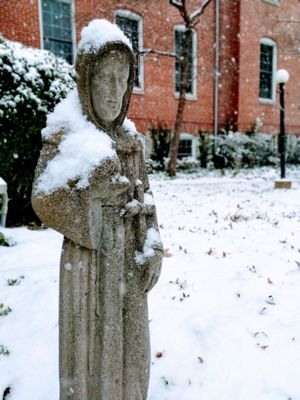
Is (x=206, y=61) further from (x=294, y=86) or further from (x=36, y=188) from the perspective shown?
(x=36, y=188)

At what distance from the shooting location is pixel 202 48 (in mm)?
17453

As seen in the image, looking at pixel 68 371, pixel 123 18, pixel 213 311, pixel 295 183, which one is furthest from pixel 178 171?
pixel 68 371

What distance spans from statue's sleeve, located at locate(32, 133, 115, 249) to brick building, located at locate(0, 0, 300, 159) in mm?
12307

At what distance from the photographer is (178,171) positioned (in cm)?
1571

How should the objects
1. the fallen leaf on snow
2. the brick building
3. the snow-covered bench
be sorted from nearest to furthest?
the fallen leaf on snow < the snow-covered bench < the brick building

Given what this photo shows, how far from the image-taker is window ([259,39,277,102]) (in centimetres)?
2003

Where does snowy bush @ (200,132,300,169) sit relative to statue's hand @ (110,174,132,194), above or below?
above

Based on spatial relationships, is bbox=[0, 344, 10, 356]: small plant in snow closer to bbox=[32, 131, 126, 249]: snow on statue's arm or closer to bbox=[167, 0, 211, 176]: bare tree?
bbox=[32, 131, 126, 249]: snow on statue's arm

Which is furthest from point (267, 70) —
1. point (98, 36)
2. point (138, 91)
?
point (98, 36)

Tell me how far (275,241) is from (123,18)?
41.9 ft

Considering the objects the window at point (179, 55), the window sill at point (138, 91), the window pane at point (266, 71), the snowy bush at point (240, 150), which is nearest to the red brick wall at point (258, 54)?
the window pane at point (266, 71)

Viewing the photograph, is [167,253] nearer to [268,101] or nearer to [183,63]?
[183,63]

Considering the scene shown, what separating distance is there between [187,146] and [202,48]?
4.70 meters

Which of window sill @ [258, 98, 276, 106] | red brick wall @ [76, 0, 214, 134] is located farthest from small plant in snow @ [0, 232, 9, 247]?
window sill @ [258, 98, 276, 106]
